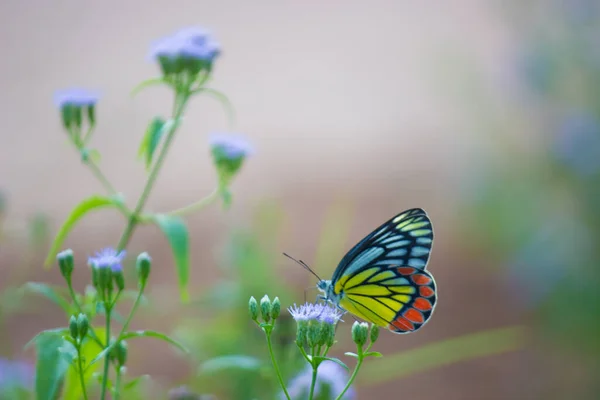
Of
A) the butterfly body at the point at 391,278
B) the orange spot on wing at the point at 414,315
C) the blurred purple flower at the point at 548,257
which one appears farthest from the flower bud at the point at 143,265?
the blurred purple flower at the point at 548,257

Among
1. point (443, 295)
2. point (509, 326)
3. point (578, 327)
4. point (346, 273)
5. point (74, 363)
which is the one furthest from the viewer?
point (443, 295)

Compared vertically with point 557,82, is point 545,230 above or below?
below

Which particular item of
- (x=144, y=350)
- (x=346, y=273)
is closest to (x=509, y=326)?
(x=144, y=350)

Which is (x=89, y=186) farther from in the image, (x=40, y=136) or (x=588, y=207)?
(x=588, y=207)

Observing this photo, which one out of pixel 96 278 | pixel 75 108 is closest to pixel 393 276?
pixel 96 278

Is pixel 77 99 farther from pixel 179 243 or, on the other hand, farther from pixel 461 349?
pixel 461 349

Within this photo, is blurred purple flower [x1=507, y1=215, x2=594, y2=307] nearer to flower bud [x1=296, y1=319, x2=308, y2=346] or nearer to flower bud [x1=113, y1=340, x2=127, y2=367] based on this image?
flower bud [x1=296, y1=319, x2=308, y2=346]
